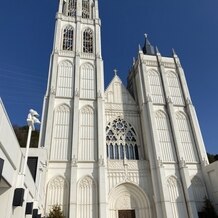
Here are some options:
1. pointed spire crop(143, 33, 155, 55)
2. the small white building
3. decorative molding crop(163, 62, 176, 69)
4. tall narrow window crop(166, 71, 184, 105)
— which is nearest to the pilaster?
tall narrow window crop(166, 71, 184, 105)

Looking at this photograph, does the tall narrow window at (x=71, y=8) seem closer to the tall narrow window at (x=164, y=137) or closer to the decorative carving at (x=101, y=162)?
the tall narrow window at (x=164, y=137)

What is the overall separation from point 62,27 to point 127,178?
783 inches

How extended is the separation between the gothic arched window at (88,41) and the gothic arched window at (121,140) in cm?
986

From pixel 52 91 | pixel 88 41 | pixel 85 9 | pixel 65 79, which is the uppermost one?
pixel 85 9

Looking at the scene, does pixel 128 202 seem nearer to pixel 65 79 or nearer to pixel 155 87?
pixel 155 87

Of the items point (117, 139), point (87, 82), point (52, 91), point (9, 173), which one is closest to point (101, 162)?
point (117, 139)

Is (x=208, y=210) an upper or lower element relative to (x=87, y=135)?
lower

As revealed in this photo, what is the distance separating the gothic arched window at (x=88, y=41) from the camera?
82.8 feet

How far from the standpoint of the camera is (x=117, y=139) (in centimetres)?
2089

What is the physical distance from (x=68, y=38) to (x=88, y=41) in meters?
2.55

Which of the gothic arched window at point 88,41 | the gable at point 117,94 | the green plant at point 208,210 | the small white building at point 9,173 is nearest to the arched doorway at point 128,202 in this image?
the green plant at point 208,210

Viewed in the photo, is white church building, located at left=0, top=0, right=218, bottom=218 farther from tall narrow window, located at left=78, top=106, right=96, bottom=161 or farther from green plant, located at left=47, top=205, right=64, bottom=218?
green plant, located at left=47, top=205, right=64, bottom=218

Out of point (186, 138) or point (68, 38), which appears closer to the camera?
point (186, 138)

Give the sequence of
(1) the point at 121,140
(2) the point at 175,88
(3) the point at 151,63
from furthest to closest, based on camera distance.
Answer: (3) the point at 151,63 < (2) the point at 175,88 < (1) the point at 121,140
